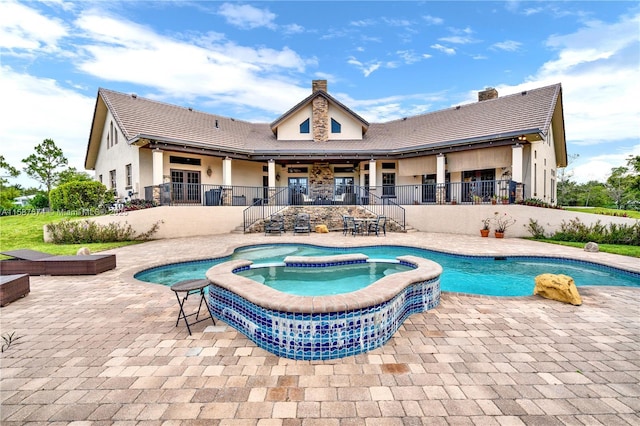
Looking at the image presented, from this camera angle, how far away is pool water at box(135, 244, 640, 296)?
6.34 meters

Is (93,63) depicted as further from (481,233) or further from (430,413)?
(481,233)

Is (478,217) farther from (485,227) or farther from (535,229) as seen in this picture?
(535,229)

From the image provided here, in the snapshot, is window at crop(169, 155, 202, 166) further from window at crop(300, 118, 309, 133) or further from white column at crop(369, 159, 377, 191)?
white column at crop(369, 159, 377, 191)

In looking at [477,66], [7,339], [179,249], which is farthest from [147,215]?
[477,66]

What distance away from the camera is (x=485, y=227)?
1299 cm

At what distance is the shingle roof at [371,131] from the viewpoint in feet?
48.8

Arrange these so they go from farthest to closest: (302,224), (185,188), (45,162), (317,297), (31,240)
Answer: (45,162)
(185,188)
(302,224)
(31,240)
(317,297)

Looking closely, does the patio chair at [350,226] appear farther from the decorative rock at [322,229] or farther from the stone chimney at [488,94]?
the stone chimney at [488,94]

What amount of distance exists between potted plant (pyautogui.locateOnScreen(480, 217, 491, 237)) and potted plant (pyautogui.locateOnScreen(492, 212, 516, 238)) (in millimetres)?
209

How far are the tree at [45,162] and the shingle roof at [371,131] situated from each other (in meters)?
13.4

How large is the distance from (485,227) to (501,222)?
694 millimetres

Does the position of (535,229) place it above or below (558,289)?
above

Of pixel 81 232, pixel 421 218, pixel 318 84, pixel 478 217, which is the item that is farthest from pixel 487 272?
pixel 318 84

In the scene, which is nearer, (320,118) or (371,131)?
(320,118)
